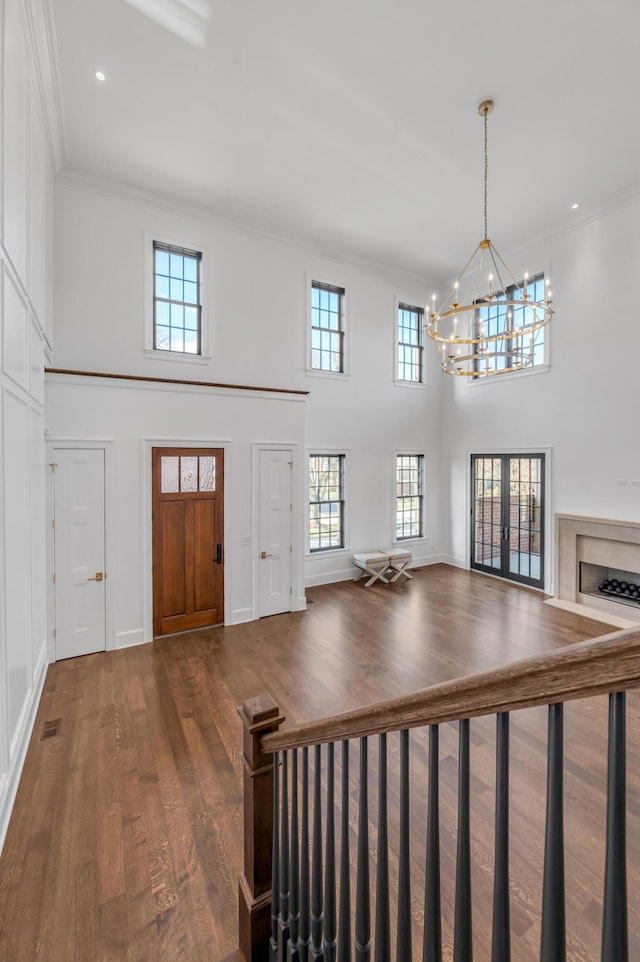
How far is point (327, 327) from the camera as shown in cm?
726

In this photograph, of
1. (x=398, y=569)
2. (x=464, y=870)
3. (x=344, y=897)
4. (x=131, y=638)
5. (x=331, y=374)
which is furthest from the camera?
(x=398, y=569)

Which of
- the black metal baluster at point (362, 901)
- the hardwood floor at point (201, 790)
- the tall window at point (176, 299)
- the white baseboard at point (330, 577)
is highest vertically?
the tall window at point (176, 299)

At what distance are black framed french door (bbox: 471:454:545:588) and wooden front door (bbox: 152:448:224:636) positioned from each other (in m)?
4.72

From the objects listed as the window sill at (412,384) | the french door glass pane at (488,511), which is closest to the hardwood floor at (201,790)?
the french door glass pane at (488,511)

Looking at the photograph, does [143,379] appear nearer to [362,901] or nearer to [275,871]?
[275,871]

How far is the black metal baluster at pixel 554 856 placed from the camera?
2.06 ft

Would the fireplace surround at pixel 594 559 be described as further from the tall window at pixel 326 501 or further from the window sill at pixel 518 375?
the tall window at pixel 326 501

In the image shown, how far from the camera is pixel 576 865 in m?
2.17

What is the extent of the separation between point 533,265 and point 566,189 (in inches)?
51.4

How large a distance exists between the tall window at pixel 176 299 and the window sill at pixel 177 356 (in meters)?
0.10

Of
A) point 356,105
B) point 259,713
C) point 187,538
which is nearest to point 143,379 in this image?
point 187,538

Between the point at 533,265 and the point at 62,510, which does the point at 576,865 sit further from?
the point at 533,265

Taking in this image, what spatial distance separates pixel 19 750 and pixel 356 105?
6069 millimetres

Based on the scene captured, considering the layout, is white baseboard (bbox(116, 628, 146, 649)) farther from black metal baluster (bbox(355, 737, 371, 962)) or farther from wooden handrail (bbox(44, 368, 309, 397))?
black metal baluster (bbox(355, 737, 371, 962))
